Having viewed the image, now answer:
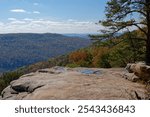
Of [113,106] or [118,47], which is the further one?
[118,47]

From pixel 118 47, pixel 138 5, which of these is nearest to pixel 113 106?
pixel 138 5

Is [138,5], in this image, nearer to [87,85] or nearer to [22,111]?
[87,85]

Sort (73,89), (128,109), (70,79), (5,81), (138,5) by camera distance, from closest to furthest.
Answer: (128,109), (73,89), (70,79), (138,5), (5,81)

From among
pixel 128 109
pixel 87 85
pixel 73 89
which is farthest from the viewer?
pixel 87 85

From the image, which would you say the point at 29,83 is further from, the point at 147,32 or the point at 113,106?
the point at 147,32

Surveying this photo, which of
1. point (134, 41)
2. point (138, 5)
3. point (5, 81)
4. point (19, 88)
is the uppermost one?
point (138, 5)

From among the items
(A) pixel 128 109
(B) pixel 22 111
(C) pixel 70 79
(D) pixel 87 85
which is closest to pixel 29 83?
(C) pixel 70 79

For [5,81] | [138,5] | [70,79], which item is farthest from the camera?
[5,81]

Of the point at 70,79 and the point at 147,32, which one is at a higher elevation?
the point at 147,32

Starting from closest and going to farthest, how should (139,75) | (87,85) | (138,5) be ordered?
(87,85) → (139,75) → (138,5)
